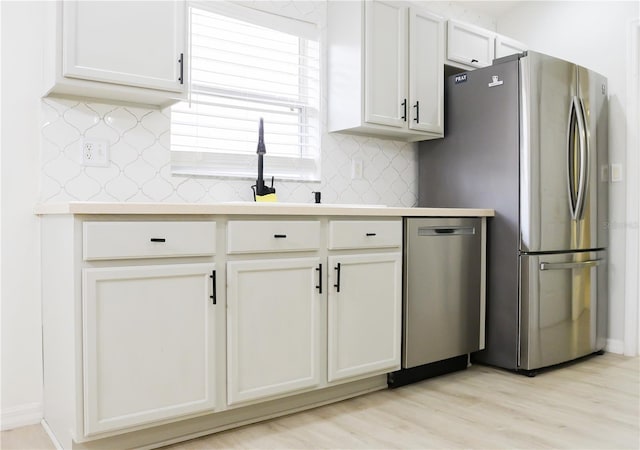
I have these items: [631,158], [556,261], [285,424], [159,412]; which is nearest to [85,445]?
[159,412]

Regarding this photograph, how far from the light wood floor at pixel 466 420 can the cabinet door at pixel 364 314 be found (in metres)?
0.19

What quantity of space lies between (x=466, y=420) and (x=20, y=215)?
2016mm

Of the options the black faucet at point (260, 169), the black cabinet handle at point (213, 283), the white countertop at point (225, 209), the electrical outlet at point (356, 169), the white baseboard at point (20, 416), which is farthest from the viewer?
the electrical outlet at point (356, 169)

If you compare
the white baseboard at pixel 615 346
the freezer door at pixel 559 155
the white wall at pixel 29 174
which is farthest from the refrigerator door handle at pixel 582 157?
the white wall at pixel 29 174

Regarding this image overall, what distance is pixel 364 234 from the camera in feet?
8.13

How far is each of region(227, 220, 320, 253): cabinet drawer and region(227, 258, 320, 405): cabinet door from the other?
54mm

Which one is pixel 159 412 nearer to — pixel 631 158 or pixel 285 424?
pixel 285 424

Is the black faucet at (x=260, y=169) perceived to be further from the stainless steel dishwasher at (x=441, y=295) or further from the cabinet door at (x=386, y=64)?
the stainless steel dishwasher at (x=441, y=295)

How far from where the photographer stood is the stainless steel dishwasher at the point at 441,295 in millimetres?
2670

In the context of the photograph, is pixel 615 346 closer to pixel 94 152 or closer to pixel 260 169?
pixel 260 169

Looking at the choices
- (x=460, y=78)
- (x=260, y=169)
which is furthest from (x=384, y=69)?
(x=260, y=169)

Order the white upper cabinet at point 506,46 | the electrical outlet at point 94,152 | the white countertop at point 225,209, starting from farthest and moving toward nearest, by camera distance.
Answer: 1. the white upper cabinet at point 506,46
2. the electrical outlet at point 94,152
3. the white countertop at point 225,209

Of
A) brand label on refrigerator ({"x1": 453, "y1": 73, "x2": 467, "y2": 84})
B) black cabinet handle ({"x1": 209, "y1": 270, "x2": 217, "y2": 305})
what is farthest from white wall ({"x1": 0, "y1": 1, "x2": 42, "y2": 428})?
brand label on refrigerator ({"x1": 453, "y1": 73, "x2": 467, "y2": 84})

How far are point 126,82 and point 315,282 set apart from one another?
110 cm
